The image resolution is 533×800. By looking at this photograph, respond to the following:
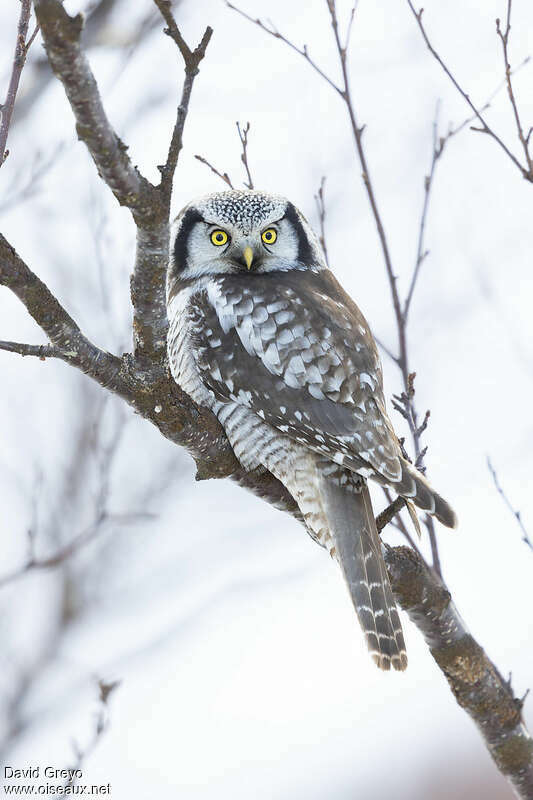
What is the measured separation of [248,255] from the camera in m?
3.93

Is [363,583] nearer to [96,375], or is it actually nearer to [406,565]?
[406,565]

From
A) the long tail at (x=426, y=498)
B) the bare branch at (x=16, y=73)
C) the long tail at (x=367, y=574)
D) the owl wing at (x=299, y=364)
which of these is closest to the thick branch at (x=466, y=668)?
the long tail at (x=367, y=574)

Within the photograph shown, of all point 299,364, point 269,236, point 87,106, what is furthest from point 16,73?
point 269,236

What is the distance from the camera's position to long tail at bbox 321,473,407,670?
3.12m

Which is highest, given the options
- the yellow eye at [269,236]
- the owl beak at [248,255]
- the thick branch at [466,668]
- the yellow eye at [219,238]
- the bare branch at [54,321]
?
the yellow eye at [219,238]

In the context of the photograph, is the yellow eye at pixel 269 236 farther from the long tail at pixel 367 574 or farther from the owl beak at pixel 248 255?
the long tail at pixel 367 574

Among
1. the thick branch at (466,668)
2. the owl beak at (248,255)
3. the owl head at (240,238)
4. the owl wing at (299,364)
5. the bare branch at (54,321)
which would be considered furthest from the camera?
the owl head at (240,238)

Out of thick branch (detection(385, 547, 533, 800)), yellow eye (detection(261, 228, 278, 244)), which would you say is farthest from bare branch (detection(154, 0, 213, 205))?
yellow eye (detection(261, 228, 278, 244))

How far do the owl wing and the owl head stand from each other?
0.22 meters

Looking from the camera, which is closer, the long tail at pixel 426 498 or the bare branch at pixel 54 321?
Answer: the bare branch at pixel 54 321

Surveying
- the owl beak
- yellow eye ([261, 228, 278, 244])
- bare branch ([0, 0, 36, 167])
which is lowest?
bare branch ([0, 0, 36, 167])

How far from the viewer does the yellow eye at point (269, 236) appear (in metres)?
4.09

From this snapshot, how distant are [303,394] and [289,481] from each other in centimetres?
36

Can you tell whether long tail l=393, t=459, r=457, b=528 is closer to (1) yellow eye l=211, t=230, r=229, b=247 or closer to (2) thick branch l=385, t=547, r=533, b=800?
(2) thick branch l=385, t=547, r=533, b=800
